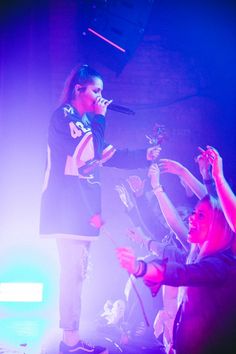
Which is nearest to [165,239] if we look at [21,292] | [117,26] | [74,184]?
[74,184]

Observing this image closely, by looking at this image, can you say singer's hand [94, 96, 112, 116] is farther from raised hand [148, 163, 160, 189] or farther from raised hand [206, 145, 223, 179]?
raised hand [206, 145, 223, 179]

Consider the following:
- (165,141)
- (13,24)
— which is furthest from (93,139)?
(13,24)

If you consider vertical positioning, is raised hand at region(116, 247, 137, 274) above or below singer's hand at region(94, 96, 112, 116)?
below

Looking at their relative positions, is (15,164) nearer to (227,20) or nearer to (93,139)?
(93,139)

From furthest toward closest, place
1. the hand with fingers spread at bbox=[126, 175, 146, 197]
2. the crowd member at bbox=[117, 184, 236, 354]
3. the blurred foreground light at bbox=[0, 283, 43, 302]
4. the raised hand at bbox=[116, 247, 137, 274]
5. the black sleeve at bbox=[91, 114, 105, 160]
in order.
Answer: the hand with fingers spread at bbox=[126, 175, 146, 197]
the blurred foreground light at bbox=[0, 283, 43, 302]
the black sleeve at bbox=[91, 114, 105, 160]
the crowd member at bbox=[117, 184, 236, 354]
the raised hand at bbox=[116, 247, 137, 274]

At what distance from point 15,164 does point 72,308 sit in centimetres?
156

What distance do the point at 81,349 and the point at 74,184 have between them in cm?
132

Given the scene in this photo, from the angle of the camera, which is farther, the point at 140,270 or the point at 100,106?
the point at 100,106

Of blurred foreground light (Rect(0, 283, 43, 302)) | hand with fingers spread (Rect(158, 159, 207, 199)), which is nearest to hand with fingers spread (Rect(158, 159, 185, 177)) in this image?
hand with fingers spread (Rect(158, 159, 207, 199))

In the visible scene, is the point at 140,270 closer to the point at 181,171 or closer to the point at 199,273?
the point at 199,273

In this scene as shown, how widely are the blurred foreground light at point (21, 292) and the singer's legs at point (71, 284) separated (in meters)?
0.70

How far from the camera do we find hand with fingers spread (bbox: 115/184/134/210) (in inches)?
148

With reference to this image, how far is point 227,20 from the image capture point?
163 inches

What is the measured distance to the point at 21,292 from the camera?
3682 millimetres
